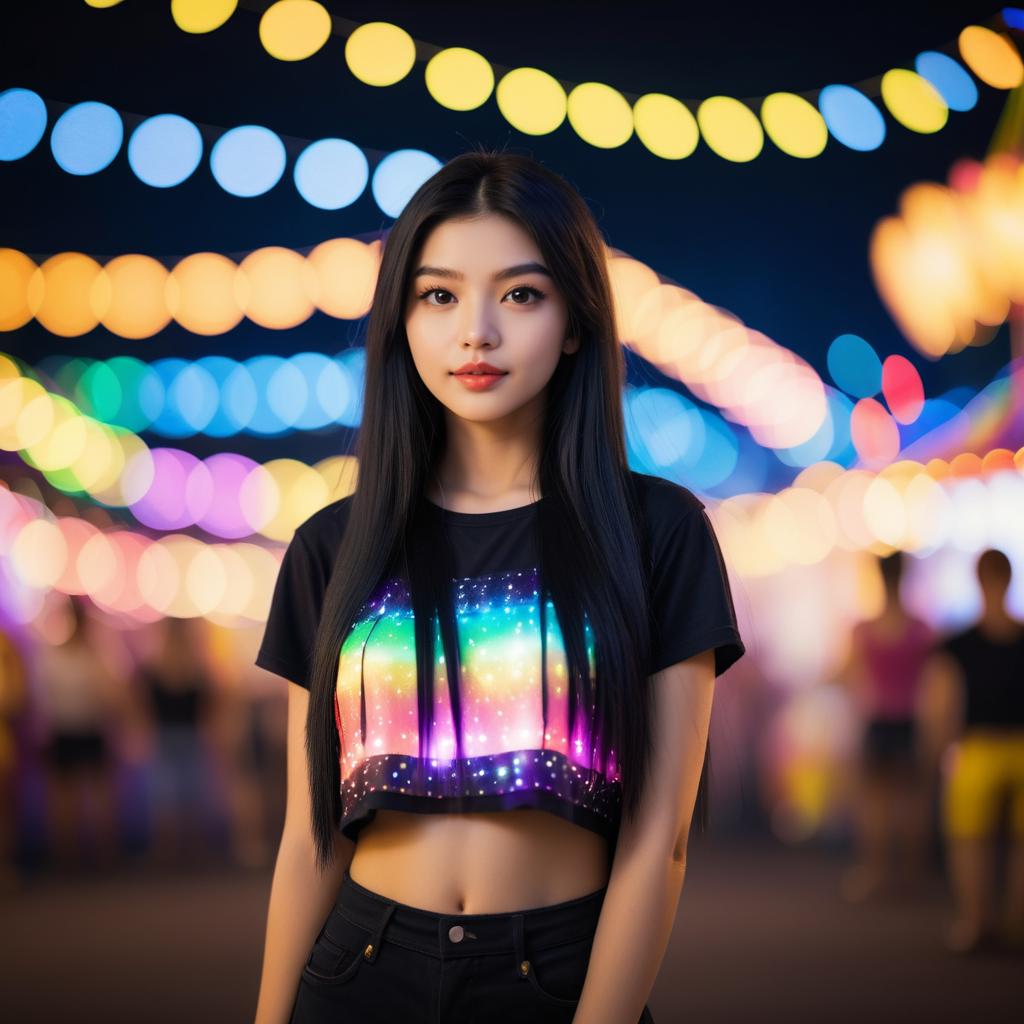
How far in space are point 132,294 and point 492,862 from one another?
4.14m

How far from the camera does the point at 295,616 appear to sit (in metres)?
1.48

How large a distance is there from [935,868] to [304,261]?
11.8 ft

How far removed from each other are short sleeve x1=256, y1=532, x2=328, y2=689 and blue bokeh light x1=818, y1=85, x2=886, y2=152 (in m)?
2.86

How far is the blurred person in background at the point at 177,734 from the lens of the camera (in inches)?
212

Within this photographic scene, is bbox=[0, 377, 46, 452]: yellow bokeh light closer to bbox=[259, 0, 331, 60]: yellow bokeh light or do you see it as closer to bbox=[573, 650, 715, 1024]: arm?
bbox=[259, 0, 331, 60]: yellow bokeh light

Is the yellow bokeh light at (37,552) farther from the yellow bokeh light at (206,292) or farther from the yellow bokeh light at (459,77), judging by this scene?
the yellow bokeh light at (459,77)

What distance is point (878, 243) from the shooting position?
525cm

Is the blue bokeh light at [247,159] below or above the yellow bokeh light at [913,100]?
below

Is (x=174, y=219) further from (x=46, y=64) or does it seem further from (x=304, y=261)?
(x=46, y=64)

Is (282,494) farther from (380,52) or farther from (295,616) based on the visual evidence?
(295,616)

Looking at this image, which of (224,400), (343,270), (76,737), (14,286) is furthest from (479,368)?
(224,400)

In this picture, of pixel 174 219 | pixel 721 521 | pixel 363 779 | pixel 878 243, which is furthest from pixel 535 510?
pixel 721 521

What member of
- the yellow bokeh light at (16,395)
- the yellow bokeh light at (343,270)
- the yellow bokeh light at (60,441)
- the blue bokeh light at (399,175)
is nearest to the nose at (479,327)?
the blue bokeh light at (399,175)

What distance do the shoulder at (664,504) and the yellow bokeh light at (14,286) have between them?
373 cm
